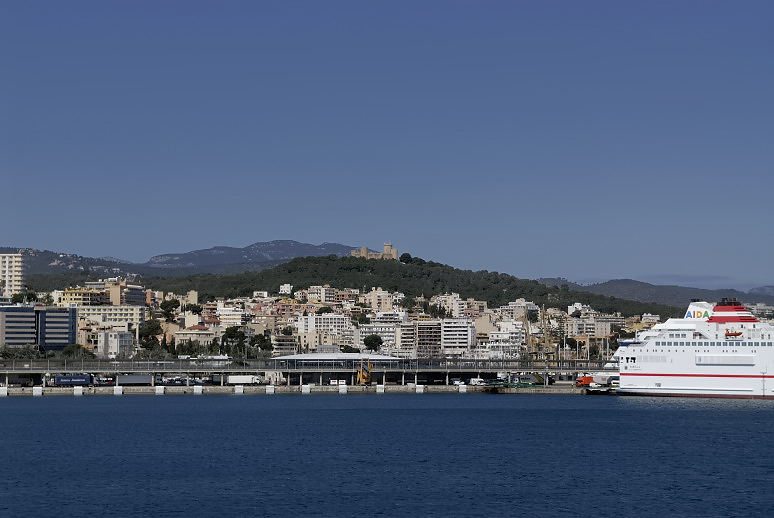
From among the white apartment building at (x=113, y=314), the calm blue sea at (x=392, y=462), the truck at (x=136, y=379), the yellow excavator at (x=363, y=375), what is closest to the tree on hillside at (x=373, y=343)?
the white apartment building at (x=113, y=314)

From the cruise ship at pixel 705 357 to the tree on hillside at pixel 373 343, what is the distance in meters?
81.3

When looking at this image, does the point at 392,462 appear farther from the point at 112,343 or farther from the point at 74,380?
the point at 112,343

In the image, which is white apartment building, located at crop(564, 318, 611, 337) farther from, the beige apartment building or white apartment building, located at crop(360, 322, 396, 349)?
the beige apartment building

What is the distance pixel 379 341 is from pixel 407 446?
4532 inches

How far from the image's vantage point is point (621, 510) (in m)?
34.3

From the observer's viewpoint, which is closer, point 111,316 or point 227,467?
point 227,467

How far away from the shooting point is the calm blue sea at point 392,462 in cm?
3509

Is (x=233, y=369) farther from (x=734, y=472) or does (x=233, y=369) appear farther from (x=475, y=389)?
(x=734, y=472)

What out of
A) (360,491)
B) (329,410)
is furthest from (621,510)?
(329,410)

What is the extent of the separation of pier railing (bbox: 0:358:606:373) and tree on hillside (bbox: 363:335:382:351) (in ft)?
157

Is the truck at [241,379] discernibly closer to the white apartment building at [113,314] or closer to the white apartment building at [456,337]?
the white apartment building at [456,337]

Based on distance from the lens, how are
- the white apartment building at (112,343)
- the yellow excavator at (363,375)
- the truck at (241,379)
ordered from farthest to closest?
1. the white apartment building at (112,343)
2. the truck at (241,379)
3. the yellow excavator at (363,375)

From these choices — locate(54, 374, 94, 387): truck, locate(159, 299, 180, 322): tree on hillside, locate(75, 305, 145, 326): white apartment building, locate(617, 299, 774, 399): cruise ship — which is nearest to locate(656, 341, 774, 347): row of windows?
locate(617, 299, 774, 399): cruise ship

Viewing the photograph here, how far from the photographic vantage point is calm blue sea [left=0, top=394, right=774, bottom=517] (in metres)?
35.1
